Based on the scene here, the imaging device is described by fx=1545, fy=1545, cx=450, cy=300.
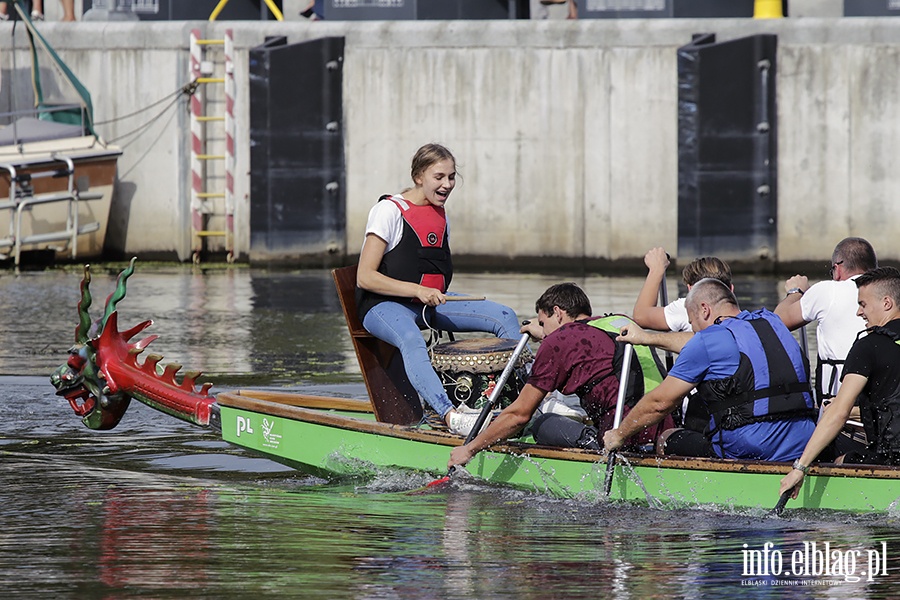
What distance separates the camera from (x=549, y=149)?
62.3ft

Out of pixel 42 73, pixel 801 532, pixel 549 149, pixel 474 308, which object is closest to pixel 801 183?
pixel 549 149

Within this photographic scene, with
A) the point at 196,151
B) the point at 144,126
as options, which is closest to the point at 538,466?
the point at 196,151

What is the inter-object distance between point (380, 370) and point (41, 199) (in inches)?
451

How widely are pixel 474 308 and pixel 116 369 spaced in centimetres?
231

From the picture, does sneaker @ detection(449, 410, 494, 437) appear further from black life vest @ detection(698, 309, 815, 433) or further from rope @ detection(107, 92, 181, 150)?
rope @ detection(107, 92, 181, 150)

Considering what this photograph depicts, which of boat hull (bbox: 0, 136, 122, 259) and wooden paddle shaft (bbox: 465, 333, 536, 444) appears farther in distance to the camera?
boat hull (bbox: 0, 136, 122, 259)

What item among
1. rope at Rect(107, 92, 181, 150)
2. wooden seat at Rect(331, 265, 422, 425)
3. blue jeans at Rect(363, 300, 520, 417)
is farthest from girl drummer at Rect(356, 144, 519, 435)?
rope at Rect(107, 92, 181, 150)

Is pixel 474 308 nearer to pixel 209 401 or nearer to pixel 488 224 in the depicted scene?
pixel 209 401

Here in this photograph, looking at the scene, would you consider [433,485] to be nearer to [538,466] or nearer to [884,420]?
[538,466]

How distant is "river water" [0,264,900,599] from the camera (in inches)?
230

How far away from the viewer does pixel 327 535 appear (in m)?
6.63

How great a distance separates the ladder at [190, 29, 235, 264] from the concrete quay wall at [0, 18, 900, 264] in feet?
0.50

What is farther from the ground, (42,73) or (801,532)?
(42,73)

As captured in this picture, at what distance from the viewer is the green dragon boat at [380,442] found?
6.66 metres
